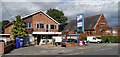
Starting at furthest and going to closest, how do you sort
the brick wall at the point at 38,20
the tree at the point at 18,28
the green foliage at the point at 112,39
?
the green foliage at the point at 112,39 < the brick wall at the point at 38,20 < the tree at the point at 18,28

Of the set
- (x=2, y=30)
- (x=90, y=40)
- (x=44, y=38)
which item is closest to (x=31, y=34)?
(x=44, y=38)

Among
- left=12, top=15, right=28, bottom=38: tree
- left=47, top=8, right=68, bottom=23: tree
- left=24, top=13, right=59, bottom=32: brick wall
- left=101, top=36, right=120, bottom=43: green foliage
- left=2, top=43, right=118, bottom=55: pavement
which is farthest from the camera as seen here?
left=47, top=8, right=68, bottom=23: tree

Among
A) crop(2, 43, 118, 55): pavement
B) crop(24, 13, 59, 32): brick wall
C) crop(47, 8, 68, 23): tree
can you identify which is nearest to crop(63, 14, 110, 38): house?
crop(47, 8, 68, 23): tree

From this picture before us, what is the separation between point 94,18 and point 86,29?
180 inches

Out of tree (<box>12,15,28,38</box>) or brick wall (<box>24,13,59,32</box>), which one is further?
brick wall (<box>24,13,59,32</box>)

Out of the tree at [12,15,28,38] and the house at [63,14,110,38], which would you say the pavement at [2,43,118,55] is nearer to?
the tree at [12,15,28,38]

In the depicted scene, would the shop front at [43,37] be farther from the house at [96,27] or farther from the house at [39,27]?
the house at [96,27]

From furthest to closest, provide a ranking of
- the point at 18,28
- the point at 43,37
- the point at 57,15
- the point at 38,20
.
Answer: the point at 57,15, the point at 38,20, the point at 43,37, the point at 18,28

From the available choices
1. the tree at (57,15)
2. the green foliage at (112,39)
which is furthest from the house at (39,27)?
the tree at (57,15)

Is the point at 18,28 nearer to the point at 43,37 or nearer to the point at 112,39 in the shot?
the point at 43,37

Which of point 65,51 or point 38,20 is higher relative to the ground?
point 38,20

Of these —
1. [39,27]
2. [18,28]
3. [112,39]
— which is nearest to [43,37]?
[39,27]

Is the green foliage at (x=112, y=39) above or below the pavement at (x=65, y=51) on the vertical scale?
above

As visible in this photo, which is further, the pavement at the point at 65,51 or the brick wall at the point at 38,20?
the brick wall at the point at 38,20
